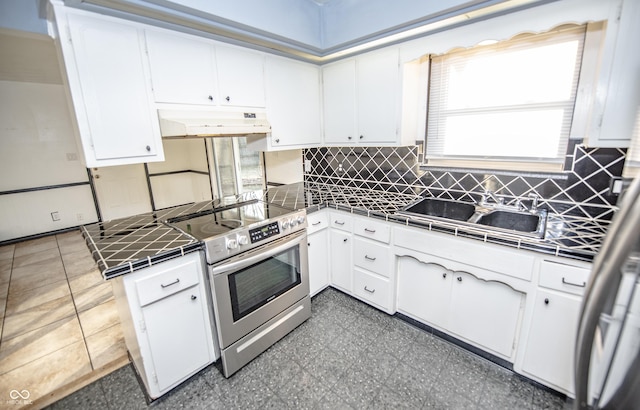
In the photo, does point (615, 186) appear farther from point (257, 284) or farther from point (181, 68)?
point (181, 68)

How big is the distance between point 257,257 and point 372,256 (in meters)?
0.93

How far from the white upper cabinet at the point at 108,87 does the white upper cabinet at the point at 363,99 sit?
1.50m

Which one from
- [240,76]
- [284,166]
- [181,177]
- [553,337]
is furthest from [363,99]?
[181,177]

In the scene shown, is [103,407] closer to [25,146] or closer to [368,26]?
[368,26]

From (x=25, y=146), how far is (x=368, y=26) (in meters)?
4.95

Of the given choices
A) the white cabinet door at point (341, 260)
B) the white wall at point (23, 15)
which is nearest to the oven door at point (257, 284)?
the white cabinet door at point (341, 260)

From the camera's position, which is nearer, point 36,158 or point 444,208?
point 444,208

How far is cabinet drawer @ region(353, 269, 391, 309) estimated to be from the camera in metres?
2.19

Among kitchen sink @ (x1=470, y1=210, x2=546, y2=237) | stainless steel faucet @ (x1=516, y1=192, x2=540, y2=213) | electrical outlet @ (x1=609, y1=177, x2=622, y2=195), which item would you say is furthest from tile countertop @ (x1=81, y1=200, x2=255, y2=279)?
electrical outlet @ (x1=609, y1=177, x2=622, y2=195)

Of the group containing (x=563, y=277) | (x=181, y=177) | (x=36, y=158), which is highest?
(x=36, y=158)

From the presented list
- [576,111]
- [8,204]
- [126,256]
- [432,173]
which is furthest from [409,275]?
[8,204]

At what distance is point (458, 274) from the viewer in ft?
5.88

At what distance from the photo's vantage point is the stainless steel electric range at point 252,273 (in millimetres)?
1639

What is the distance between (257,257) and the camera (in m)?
1.77
